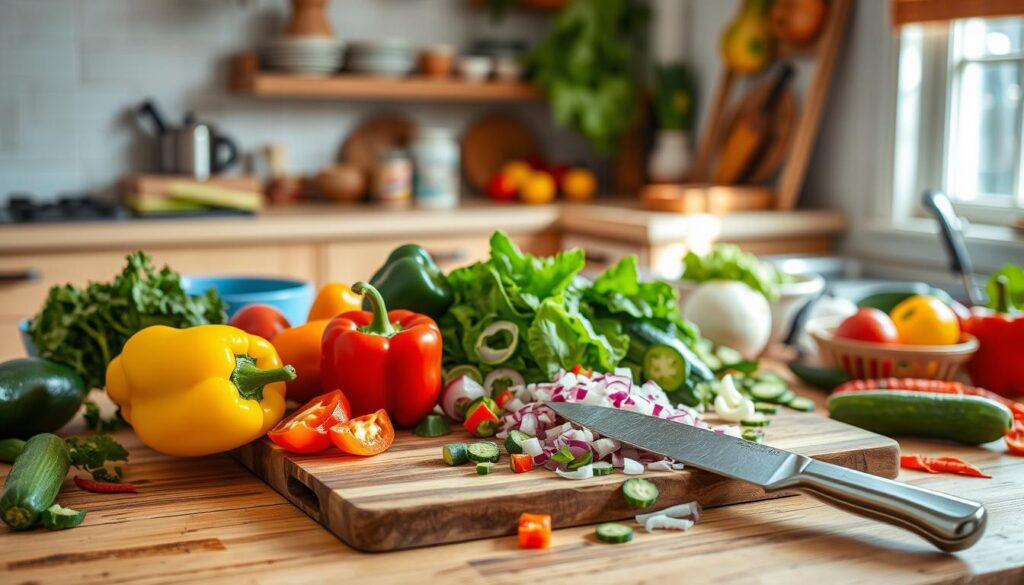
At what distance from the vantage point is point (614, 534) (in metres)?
1.06

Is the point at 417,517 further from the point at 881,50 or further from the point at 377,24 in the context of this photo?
the point at 377,24

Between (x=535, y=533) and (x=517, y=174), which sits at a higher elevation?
(x=517, y=174)

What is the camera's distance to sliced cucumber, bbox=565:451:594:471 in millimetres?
1169

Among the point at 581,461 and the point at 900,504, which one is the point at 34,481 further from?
the point at 900,504

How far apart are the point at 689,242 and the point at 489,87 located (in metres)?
1.12

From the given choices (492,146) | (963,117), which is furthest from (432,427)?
(492,146)

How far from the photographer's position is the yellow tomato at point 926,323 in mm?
1647

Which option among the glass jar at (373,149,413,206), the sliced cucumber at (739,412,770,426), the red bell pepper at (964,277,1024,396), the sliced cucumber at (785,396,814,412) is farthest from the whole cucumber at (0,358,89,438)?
the glass jar at (373,149,413,206)

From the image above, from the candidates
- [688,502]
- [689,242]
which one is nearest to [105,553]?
[688,502]

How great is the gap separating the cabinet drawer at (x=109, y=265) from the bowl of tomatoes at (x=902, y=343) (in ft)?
6.34

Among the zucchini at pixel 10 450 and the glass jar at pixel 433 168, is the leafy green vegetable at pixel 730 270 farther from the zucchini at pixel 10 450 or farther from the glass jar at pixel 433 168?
the glass jar at pixel 433 168

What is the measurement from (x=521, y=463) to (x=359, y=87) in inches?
109

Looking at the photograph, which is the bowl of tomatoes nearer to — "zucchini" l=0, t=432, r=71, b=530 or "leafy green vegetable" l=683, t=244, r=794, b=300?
"leafy green vegetable" l=683, t=244, r=794, b=300

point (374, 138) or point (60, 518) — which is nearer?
point (60, 518)
